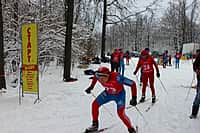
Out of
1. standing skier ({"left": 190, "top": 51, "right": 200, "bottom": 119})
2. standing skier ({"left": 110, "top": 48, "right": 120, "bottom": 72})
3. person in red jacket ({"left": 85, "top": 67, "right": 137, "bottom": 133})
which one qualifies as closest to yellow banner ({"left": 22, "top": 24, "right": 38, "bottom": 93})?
person in red jacket ({"left": 85, "top": 67, "right": 137, "bottom": 133})

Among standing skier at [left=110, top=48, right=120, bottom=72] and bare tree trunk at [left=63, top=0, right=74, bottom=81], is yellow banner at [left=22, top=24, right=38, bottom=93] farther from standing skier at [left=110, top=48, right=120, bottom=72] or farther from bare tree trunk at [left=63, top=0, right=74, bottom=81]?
standing skier at [left=110, top=48, right=120, bottom=72]

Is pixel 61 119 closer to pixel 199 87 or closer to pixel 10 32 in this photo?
pixel 199 87

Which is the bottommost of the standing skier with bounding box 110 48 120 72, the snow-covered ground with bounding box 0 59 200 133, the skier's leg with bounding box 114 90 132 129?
the snow-covered ground with bounding box 0 59 200 133

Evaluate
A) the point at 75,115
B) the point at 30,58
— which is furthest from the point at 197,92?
the point at 30,58

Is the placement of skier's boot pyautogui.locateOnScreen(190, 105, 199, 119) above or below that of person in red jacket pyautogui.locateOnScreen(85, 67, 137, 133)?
below

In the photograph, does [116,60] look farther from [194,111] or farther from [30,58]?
[194,111]

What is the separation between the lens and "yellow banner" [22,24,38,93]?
380 inches

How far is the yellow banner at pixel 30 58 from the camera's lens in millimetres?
9641

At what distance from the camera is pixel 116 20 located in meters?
30.2

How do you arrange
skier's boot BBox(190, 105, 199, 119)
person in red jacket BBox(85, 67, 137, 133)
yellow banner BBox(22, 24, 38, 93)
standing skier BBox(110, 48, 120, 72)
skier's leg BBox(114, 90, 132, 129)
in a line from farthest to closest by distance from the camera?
standing skier BBox(110, 48, 120, 72) → yellow banner BBox(22, 24, 38, 93) → skier's boot BBox(190, 105, 199, 119) → skier's leg BBox(114, 90, 132, 129) → person in red jacket BBox(85, 67, 137, 133)

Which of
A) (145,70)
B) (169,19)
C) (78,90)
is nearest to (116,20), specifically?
(78,90)

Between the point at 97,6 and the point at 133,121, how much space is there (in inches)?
853

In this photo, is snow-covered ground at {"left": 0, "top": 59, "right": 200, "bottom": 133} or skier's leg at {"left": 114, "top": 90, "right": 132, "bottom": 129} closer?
skier's leg at {"left": 114, "top": 90, "right": 132, "bottom": 129}

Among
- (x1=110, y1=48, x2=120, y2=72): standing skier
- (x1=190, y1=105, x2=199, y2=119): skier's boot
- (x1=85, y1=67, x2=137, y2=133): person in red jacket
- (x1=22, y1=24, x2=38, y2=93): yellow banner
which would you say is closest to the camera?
(x1=85, y1=67, x2=137, y2=133): person in red jacket
